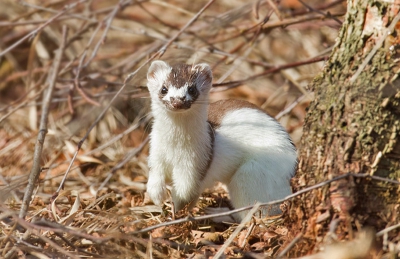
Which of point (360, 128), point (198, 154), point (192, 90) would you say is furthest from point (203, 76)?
point (360, 128)

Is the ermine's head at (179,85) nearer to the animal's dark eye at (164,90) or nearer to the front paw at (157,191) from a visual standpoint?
the animal's dark eye at (164,90)

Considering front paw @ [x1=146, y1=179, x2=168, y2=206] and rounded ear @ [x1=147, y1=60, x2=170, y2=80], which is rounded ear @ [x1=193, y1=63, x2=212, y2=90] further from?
front paw @ [x1=146, y1=179, x2=168, y2=206]

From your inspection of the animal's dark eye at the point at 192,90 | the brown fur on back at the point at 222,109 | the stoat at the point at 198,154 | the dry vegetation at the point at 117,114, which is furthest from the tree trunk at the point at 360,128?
→ the brown fur on back at the point at 222,109

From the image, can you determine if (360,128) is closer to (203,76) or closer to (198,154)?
(198,154)

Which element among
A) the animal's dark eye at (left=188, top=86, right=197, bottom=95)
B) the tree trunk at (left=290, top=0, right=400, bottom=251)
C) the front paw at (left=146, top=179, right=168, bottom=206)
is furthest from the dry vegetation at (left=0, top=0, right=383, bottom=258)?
the animal's dark eye at (left=188, top=86, right=197, bottom=95)

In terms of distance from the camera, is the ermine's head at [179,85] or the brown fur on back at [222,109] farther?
the brown fur on back at [222,109]

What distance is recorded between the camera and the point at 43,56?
6.24m

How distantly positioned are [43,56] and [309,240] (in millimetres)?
4676

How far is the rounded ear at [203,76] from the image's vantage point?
3402 millimetres

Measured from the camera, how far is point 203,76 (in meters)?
3.46

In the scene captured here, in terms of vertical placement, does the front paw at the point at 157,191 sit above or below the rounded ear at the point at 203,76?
below

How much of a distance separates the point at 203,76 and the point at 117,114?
2334 millimetres

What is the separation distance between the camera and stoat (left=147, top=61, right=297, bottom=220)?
3324 millimetres

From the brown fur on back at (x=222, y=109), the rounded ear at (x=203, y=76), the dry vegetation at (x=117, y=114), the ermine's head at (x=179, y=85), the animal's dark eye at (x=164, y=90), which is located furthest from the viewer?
the brown fur on back at (x=222, y=109)
